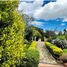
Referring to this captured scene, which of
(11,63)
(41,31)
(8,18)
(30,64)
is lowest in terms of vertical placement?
(41,31)

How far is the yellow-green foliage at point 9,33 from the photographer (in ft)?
27.3

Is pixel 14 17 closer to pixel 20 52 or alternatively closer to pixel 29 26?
pixel 20 52

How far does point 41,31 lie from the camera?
225 ft

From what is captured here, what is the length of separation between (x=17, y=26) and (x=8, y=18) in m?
0.61

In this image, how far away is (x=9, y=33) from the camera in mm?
8484

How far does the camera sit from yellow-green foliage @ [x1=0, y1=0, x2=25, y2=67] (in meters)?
8.34

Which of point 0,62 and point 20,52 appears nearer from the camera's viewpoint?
point 0,62

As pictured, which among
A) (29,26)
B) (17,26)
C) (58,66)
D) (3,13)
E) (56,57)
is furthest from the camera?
(29,26)

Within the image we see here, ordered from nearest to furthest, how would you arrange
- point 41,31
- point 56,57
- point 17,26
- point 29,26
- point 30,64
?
1. point 17,26
2. point 30,64
3. point 56,57
4. point 29,26
5. point 41,31

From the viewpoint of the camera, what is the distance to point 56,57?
23.5m

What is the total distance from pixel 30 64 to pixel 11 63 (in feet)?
9.74

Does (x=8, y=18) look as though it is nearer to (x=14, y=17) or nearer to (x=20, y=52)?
(x=14, y=17)

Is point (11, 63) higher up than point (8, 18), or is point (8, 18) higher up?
point (8, 18)

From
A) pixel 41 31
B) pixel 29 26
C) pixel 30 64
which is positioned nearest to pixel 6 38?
pixel 30 64
